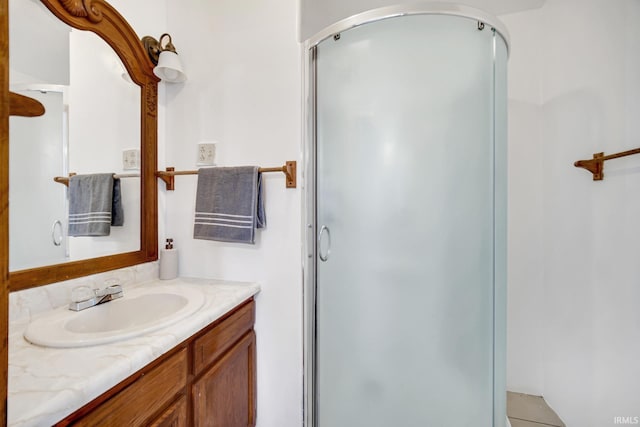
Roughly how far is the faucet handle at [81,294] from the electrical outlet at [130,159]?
580 millimetres

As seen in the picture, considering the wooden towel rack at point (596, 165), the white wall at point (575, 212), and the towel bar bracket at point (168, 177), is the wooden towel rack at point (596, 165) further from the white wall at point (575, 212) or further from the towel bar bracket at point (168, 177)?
the towel bar bracket at point (168, 177)

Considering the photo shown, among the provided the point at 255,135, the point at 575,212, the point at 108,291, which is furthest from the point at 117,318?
the point at 575,212

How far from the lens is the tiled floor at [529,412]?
135cm

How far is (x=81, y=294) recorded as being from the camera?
0.99 m

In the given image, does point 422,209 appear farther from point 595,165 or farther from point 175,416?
point 175,416

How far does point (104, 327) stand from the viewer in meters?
1.03

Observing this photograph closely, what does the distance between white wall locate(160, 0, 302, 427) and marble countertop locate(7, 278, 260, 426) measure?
19.1 inches

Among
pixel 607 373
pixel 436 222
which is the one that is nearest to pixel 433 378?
pixel 436 222

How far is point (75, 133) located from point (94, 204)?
11.5 inches

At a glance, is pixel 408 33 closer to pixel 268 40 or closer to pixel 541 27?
pixel 268 40

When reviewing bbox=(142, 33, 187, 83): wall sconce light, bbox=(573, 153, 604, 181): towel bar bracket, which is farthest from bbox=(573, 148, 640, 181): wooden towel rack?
bbox=(142, 33, 187, 83): wall sconce light

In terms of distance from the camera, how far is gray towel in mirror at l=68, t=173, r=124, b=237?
3.47 ft

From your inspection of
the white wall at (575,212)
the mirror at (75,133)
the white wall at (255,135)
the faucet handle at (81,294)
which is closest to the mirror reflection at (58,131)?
the mirror at (75,133)

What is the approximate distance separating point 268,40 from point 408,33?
684mm
